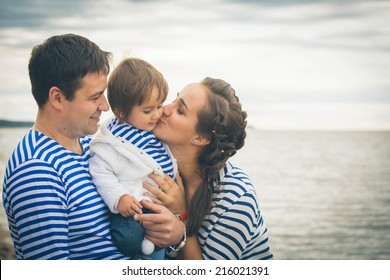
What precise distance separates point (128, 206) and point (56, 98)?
510 mm

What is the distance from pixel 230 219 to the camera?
223 centimetres

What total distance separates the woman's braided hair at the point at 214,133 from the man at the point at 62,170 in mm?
213

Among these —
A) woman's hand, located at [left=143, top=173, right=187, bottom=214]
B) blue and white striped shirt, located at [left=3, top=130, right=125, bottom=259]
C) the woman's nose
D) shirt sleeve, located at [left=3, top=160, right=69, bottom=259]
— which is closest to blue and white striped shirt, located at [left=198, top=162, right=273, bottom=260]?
woman's hand, located at [left=143, top=173, right=187, bottom=214]

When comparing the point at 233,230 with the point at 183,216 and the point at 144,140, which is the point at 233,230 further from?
the point at 144,140

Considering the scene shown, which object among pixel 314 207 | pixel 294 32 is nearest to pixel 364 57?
pixel 294 32

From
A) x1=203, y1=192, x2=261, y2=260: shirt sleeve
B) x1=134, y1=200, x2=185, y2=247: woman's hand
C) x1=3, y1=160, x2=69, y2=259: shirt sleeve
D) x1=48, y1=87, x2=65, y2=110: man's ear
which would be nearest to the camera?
x1=3, y1=160, x2=69, y2=259: shirt sleeve

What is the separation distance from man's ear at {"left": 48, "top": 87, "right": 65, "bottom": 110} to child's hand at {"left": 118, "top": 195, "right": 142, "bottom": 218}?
1.45 feet

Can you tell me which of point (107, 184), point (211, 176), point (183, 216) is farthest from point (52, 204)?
point (211, 176)

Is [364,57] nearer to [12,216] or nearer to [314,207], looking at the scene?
[12,216]

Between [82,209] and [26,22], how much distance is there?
1.91 metres

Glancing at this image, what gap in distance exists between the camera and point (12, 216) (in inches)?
73.7

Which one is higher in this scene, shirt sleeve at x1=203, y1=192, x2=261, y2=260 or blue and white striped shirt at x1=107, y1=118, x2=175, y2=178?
blue and white striped shirt at x1=107, y1=118, x2=175, y2=178

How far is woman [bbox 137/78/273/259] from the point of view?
2229mm

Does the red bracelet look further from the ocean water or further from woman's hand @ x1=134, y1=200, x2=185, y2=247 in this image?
the ocean water
